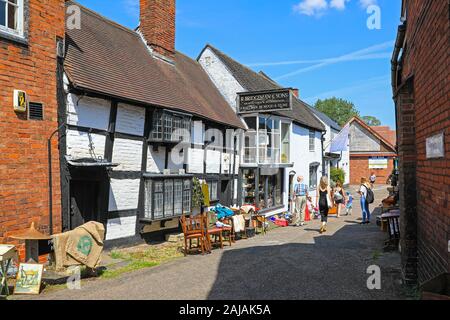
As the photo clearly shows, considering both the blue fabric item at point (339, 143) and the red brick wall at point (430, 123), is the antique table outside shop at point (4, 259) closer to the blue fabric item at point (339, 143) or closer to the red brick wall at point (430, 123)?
the red brick wall at point (430, 123)

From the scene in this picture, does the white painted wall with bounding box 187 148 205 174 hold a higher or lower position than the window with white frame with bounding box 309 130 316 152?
lower

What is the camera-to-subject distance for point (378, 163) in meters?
39.7

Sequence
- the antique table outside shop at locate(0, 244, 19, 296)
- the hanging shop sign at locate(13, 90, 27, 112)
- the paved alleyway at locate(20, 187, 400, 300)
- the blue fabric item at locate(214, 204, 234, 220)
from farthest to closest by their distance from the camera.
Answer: the blue fabric item at locate(214, 204, 234, 220) < the hanging shop sign at locate(13, 90, 27, 112) < the paved alleyway at locate(20, 187, 400, 300) < the antique table outside shop at locate(0, 244, 19, 296)

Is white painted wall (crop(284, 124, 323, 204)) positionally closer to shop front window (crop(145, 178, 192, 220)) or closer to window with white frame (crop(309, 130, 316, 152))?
window with white frame (crop(309, 130, 316, 152))

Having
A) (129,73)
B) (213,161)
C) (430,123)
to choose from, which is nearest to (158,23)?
(129,73)

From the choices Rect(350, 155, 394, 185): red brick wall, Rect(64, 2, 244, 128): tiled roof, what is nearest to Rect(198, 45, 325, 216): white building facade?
Rect(64, 2, 244, 128): tiled roof

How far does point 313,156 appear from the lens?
23.7 m

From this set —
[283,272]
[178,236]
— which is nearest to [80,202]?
[178,236]

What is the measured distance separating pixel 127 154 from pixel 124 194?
1.04m

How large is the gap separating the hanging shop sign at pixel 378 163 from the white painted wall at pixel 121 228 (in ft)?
113

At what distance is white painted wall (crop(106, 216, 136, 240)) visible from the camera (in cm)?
958

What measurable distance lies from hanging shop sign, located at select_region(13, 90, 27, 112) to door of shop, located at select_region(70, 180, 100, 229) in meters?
2.21

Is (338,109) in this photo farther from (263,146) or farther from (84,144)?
(84,144)
